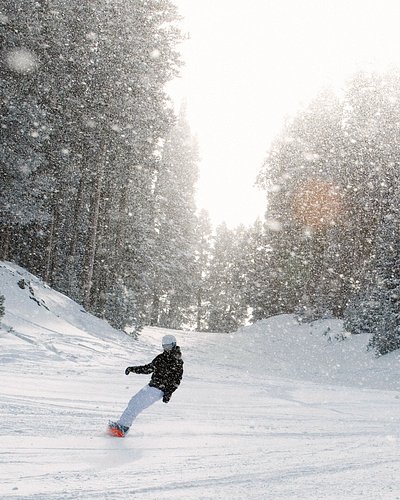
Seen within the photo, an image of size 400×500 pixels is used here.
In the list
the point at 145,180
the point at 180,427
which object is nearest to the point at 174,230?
the point at 145,180

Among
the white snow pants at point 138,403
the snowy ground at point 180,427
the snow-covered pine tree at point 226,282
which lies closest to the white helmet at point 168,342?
the white snow pants at point 138,403

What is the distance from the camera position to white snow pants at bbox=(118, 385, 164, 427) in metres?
7.40

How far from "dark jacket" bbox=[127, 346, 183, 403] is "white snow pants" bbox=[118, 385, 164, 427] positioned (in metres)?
0.08

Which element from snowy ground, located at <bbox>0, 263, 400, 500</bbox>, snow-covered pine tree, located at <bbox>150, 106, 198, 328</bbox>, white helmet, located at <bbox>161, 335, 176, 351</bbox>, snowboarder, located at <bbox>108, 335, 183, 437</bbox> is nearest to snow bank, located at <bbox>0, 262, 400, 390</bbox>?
snowy ground, located at <bbox>0, 263, 400, 500</bbox>

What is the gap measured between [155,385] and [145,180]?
2271cm

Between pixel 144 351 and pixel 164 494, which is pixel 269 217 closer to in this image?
pixel 144 351

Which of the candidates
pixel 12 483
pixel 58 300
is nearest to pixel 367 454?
pixel 12 483

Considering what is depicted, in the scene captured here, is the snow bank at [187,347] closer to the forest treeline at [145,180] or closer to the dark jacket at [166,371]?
the forest treeline at [145,180]

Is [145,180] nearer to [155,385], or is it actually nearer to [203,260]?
[155,385]

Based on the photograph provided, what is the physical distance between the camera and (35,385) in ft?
33.1

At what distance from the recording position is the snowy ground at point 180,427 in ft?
17.8

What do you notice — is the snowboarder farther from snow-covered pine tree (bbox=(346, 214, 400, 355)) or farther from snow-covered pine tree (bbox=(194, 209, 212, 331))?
snow-covered pine tree (bbox=(194, 209, 212, 331))

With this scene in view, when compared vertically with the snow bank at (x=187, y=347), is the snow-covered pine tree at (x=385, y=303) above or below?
above

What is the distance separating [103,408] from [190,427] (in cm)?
152
